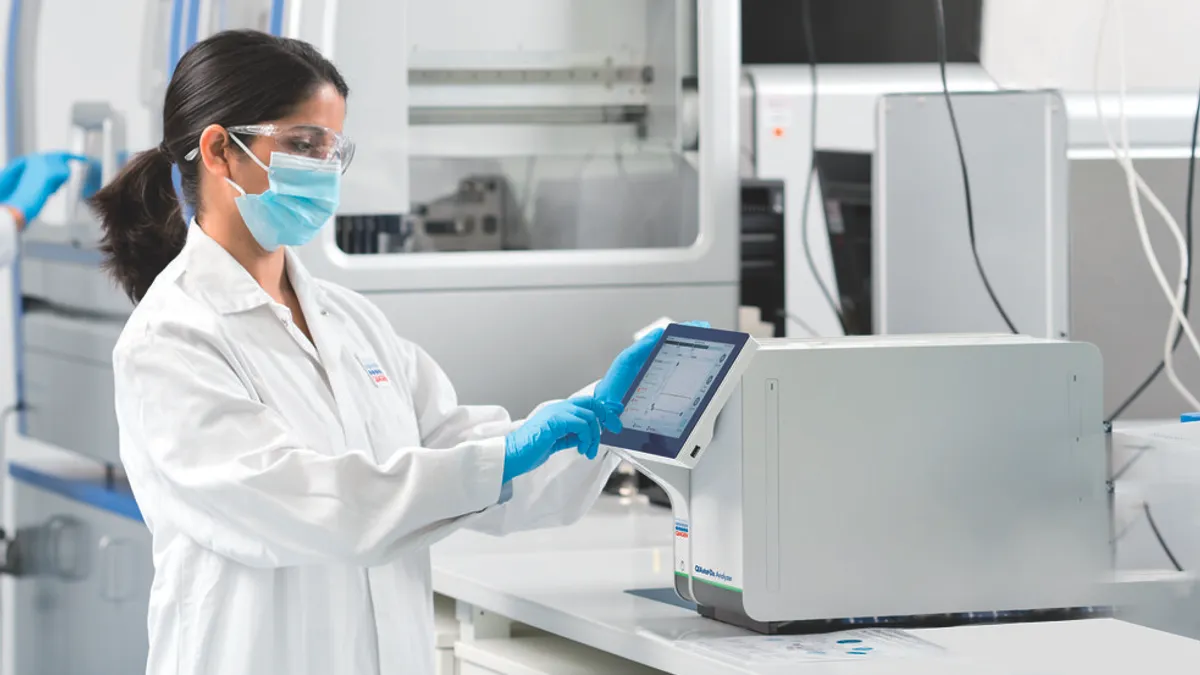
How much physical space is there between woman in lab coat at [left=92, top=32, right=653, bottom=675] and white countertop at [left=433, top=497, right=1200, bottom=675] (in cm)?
11

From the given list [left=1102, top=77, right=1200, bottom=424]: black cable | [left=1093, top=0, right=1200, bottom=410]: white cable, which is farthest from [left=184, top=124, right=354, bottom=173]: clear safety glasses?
[left=1102, top=77, right=1200, bottom=424]: black cable

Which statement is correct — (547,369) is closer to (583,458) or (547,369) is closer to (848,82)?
(583,458)

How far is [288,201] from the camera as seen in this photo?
1.50 metres

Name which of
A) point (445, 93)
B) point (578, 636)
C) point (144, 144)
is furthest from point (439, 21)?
point (578, 636)

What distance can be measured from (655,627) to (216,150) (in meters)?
0.66

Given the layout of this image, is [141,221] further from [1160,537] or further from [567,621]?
[1160,537]

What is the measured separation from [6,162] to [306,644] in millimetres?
1772

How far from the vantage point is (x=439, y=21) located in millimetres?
2367

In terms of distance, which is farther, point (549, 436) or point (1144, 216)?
point (1144, 216)

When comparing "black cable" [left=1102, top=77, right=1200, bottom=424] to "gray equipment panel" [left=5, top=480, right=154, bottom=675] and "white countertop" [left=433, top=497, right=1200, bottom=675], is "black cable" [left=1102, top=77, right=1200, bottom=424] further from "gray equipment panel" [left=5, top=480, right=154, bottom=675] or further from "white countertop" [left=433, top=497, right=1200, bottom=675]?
"gray equipment panel" [left=5, top=480, right=154, bottom=675]

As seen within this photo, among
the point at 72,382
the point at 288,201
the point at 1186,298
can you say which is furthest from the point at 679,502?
the point at 72,382

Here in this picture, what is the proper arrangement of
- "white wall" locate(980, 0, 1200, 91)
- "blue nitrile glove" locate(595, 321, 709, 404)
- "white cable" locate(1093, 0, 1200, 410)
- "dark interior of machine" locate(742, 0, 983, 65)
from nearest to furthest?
"blue nitrile glove" locate(595, 321, 709, 404), "white cable" locate(1093, 0, 1200, 410), "white wall" locate(980, 0, 1200, 91), "dark interior of machine" locate(742, 0, 983, 65)

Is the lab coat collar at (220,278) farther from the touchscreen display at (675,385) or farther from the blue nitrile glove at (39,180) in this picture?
the blue nitrile glove at (39,180)

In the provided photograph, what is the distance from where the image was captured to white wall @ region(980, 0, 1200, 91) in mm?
2822
